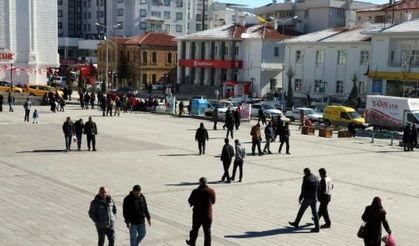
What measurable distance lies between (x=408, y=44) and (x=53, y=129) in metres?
32.4

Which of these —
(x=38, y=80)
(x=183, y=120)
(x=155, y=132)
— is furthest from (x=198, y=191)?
(x=38, y=80)

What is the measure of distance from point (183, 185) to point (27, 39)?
2036 inches

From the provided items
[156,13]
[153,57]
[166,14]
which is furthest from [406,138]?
[166,14]

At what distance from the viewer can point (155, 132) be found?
99.5ft

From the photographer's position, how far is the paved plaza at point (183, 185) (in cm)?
1187

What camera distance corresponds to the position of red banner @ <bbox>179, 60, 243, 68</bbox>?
6606 cm

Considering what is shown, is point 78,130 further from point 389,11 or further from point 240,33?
point 389,11

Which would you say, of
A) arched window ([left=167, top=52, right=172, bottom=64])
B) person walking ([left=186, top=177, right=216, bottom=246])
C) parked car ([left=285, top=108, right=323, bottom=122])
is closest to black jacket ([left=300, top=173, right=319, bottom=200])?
person walking ([left=186, top=177, right=216, bottom=246])

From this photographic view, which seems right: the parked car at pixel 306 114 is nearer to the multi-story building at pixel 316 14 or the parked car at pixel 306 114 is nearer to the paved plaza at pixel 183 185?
the paved plaza at pixel 183 185

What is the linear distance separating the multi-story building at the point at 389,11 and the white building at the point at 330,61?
20.9 metres

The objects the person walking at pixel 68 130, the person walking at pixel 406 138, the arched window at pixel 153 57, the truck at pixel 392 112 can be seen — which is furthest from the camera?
the arched window at pixel 153 57

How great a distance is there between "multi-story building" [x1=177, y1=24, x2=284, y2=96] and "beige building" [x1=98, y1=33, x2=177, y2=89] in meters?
5.44

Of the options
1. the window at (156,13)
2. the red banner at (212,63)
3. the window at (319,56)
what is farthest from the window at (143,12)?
the window at (319,56)

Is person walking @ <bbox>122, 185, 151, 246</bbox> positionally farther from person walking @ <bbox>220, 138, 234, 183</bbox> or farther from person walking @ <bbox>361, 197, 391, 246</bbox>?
person walking @ <bbox>220, 138, 234, 183</bbox>
